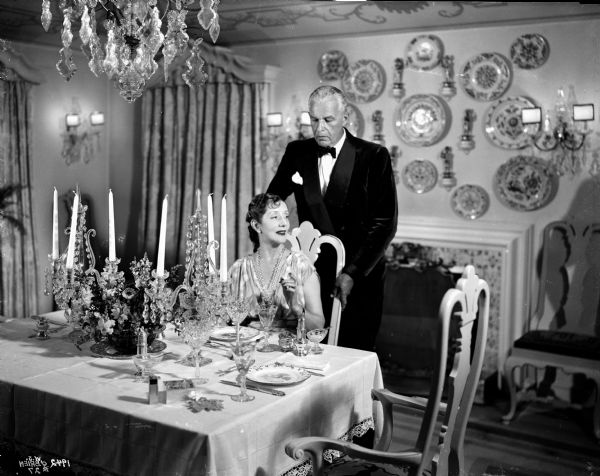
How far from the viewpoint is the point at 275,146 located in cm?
524

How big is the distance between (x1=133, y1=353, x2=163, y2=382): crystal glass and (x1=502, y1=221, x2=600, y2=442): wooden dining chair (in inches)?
97.8

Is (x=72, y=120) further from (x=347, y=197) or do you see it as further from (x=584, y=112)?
(x=584, y=112)

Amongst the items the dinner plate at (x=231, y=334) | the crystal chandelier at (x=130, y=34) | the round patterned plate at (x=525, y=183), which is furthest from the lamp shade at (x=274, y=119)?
the dinner plate at (x=231, y=334)

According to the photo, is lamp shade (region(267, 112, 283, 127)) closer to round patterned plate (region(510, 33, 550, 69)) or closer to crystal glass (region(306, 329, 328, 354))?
round patterned plate (region(510, 33, 550, 69))

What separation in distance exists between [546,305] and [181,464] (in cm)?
326

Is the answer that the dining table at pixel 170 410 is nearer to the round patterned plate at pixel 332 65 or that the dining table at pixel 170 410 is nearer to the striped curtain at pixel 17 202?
the striped curtain at pixel 17 202

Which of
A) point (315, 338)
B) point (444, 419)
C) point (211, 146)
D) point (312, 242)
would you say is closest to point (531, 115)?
point (312, 242)

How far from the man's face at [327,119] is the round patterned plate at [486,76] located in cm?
130

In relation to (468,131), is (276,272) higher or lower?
lower

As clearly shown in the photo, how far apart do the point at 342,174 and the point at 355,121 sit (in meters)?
1.39

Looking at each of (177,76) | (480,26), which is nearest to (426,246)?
(480,26)

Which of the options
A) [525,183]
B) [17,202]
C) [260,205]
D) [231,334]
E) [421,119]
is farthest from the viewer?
[421,119]

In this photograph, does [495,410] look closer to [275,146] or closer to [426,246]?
[426,246]

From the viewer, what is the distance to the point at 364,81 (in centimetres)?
503
